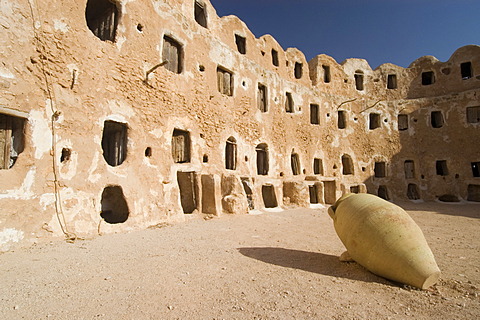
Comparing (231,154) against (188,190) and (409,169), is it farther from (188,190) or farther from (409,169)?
(409,169)

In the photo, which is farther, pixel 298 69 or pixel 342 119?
pixel 342 119

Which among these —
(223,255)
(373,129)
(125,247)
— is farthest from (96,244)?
(373,129)

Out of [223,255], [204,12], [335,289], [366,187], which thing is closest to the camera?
[335,289]

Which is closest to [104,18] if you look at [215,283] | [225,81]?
[225,81]

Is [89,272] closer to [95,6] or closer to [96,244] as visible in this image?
[96,244]

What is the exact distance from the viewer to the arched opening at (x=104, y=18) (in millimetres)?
8992

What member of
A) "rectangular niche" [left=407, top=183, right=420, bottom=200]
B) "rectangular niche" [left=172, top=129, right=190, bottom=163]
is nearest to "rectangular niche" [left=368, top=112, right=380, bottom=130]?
"rectangular niche" [left=407, top=183, right=420, bottom=200]

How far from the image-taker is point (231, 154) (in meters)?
13.2

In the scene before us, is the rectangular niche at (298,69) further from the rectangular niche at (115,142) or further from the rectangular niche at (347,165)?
the rectangular niche at (115,142)

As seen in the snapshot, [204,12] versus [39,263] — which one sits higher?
[204,12]

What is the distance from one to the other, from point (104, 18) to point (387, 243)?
10526mm

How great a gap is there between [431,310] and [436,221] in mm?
9361

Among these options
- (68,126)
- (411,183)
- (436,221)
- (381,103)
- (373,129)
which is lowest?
(436,221)

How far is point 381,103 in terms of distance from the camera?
66.2ft
